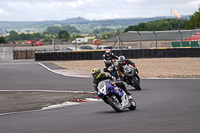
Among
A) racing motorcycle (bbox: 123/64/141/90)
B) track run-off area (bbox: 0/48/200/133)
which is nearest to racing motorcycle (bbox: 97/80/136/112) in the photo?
track run-off area (bbox: 0/48/200/133)

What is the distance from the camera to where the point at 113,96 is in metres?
10.1

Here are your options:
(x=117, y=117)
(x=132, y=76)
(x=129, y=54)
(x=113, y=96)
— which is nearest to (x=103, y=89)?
(x=113, y=96)

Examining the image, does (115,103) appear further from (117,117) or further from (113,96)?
(117,117)

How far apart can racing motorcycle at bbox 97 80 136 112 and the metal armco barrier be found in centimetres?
2492

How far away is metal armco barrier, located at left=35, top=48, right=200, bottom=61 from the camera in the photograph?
34.7 meters

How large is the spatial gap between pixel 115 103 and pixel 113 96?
0.17 meters

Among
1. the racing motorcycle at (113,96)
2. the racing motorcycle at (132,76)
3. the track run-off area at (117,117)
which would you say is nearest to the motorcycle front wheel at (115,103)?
the racing motorcycle at (113,96)

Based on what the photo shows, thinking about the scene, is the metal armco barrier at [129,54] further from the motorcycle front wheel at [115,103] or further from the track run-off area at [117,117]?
the motorcycle front wheel at [115,103]

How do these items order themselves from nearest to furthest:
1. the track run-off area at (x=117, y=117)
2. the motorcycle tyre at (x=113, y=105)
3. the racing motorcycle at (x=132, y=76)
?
the track run-off area at (x=117, y=117) < the motorcycle tyre at (x=113, y=105) < the racing motorcycle at (x=132, y=76)

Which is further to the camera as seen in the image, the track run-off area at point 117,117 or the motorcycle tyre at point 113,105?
the motorcycle tyre at point 113,105

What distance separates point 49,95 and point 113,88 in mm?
4845

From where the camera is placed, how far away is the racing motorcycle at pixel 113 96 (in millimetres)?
10062

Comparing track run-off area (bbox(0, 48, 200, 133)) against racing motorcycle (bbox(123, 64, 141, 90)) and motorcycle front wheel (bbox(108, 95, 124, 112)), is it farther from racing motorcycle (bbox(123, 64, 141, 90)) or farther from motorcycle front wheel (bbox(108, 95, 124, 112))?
racing motorcycle (bbox(123, 64, 141, 90))

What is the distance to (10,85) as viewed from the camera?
18734mm
